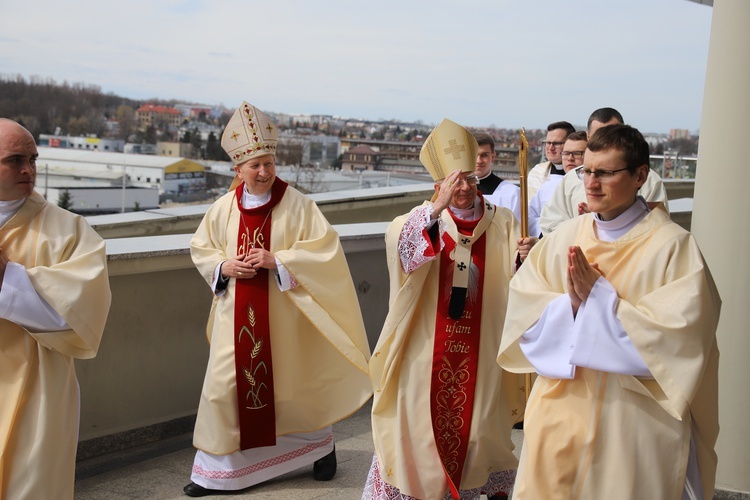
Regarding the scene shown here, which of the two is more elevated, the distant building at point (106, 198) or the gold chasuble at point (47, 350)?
the gold chasuble at point (47, 350)

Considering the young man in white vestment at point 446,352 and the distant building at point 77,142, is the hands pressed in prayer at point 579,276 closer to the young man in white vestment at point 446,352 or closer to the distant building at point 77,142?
the young man in white vestment at point 446,352

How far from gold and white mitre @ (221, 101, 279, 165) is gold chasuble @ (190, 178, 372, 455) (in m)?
0.22

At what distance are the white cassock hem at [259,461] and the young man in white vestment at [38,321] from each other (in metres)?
1.32

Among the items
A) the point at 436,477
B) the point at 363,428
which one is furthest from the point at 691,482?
the point at 363,428

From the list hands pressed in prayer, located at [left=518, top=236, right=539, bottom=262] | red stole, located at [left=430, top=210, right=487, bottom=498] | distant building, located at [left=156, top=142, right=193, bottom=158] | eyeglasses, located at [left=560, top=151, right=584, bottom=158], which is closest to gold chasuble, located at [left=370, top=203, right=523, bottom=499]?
red stole, located at [left=430, top=210, right=487, bottom=498]

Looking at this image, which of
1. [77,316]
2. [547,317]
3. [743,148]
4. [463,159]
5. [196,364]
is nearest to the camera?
[547,317]

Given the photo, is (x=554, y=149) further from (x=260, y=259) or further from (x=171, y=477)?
(x=171, y=477)

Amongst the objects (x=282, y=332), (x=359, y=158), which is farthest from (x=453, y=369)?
(x=359, y=158)

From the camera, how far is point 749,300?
4.74m

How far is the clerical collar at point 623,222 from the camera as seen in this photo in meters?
3.36

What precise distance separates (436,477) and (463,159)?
1454mm

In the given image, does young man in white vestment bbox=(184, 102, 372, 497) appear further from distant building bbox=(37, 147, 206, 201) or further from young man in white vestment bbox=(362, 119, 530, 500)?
distant building bbox=(37, 147, 206, 201)

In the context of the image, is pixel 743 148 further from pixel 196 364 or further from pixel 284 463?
pixel 196 364


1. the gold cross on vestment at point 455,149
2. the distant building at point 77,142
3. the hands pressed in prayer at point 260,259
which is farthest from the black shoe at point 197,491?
the distant building at point 77,142
